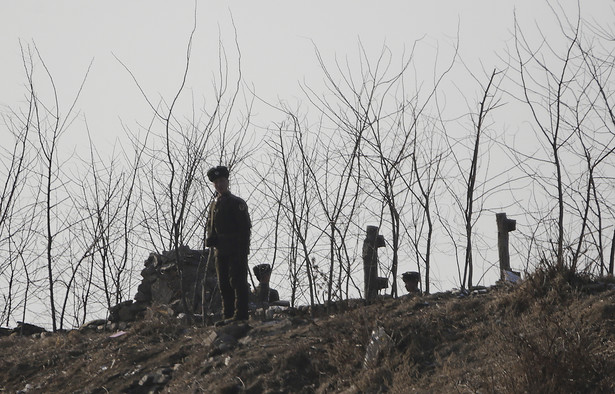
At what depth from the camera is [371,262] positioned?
11375mm

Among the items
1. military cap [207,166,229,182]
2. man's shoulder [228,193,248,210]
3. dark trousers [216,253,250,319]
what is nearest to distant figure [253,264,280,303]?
dark trousers [216,253,250,319]

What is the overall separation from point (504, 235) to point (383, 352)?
165 inches

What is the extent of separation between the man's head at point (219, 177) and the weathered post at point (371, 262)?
8.30 feet

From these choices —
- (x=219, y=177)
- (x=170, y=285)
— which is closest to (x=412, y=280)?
(x=219, y=177)

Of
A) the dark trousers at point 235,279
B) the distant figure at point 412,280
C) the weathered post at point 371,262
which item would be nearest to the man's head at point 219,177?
the dark trousers at point 235,279

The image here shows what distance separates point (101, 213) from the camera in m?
15.2

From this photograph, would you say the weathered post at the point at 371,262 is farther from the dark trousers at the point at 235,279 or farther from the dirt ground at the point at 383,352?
the dark trousers at the point at 235,279

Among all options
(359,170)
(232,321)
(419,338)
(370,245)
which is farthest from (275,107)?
(419,338)

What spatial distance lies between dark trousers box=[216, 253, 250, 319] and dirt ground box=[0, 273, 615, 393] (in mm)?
323

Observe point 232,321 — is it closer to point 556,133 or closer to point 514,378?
point 514,378

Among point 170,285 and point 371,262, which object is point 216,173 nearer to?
point 371,262

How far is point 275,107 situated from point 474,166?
9.77 ft

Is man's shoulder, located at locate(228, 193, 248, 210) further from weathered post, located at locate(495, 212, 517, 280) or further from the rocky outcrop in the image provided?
the rocky outcrop

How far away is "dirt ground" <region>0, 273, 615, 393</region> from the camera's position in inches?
232
